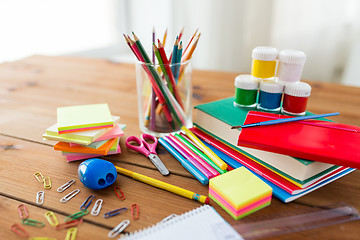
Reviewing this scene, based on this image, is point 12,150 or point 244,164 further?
point 12,150

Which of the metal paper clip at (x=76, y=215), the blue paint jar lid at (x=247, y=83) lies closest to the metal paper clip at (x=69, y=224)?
the metal paper clip at (x=76, y=215)

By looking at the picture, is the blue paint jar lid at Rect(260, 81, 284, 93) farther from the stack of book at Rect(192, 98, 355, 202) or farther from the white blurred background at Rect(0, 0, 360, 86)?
the white blurred background at Rect(0, 0, 360, 86)

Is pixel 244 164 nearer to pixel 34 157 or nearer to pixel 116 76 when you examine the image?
pixel 34 157

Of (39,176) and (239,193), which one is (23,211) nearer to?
(39,176)

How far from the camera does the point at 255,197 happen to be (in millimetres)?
540

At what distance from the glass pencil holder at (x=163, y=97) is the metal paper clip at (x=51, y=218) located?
1.09 ft

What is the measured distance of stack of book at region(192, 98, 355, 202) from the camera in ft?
1.86

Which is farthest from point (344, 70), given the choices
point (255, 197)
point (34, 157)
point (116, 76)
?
point (34, 157)

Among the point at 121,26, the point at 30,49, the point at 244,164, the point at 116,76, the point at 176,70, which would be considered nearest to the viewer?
the point at 244,164

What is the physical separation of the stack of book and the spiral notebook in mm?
128

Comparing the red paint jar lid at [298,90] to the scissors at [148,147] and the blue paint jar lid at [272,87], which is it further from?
the scissors at [148,147]

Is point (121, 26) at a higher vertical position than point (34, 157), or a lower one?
higher

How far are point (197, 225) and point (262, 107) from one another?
0.36m

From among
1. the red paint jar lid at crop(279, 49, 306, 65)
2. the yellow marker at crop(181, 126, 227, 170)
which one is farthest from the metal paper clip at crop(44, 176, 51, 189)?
the red paint jar lid at crop(279, 49, 306, 65)
